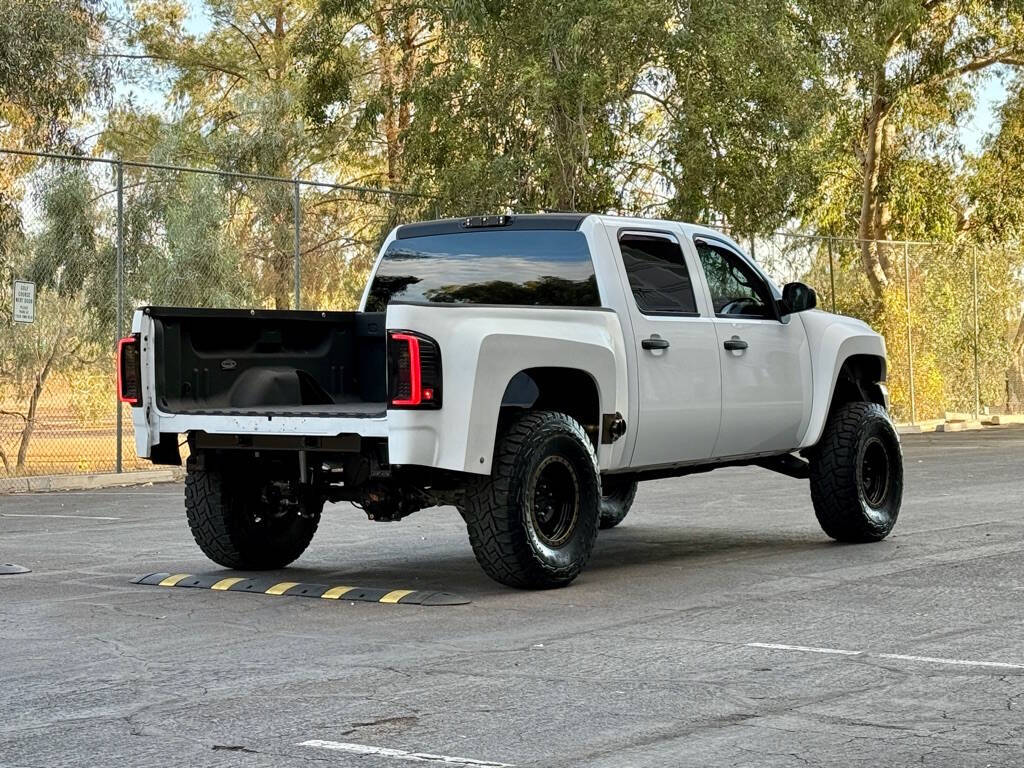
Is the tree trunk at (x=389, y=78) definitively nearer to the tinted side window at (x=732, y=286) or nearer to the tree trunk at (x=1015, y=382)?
the tree trunk at (x=1015, y=382)

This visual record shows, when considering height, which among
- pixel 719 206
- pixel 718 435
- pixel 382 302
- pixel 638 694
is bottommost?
pixel 638 694

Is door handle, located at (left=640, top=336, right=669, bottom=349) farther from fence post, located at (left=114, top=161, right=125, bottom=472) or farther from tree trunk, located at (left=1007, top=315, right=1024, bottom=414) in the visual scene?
tree trunk, located at (left=1007, top=315, right=1024, bottom=414)

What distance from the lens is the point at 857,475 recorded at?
39.2 feet

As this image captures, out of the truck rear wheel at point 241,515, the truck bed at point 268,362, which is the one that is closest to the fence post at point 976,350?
the truck bed at point 268,362

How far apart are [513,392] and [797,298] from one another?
8.92 ft

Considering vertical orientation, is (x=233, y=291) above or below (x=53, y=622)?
above

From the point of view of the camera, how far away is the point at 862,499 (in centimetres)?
1200

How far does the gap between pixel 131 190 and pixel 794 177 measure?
9408 millimetres

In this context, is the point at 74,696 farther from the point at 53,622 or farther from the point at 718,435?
the point at 718,435

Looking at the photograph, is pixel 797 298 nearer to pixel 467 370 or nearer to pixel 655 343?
pixel 655 343

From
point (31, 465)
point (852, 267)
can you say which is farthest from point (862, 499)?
point (852, 267)

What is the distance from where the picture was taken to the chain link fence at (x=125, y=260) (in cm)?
1952

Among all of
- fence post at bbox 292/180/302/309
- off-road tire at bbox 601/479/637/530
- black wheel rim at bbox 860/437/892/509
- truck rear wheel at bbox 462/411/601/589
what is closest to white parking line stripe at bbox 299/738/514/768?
truck rear wheel at bbox 462/411/601/589

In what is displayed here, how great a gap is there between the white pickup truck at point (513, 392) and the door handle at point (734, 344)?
2cm
